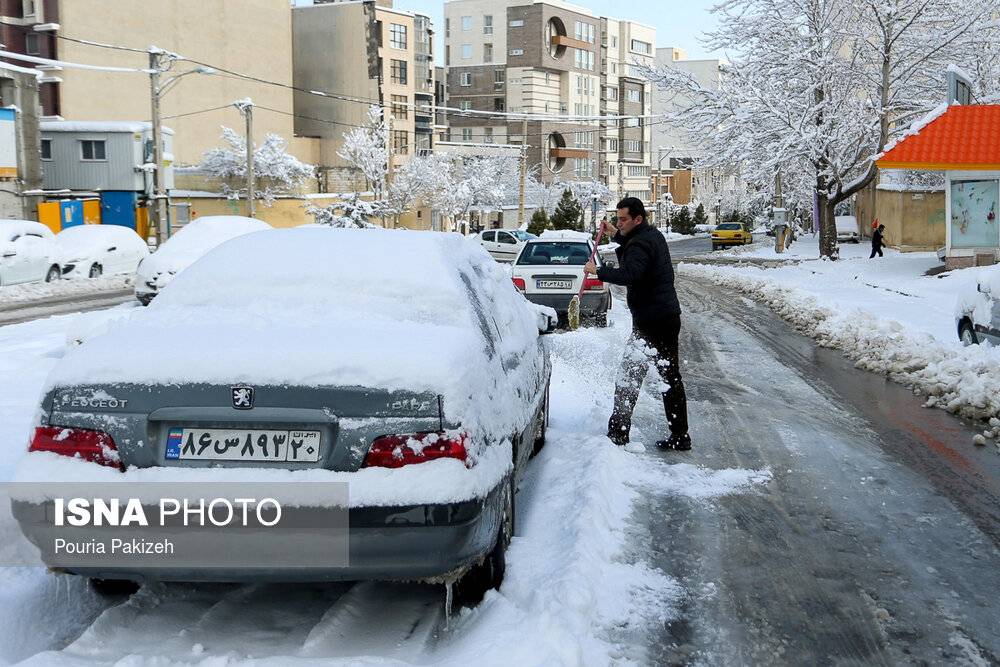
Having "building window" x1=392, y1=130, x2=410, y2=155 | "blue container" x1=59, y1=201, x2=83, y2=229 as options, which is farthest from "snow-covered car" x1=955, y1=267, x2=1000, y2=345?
"building window" x1=392, y1=130, x2=410, y2=155

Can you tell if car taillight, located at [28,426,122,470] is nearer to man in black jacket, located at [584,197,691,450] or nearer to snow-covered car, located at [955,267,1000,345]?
man in black jacket, located at [584,197,691,450]

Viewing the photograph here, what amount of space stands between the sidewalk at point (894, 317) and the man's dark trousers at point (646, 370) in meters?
2.72

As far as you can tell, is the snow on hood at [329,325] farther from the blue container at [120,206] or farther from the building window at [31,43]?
the building window at [31,43]

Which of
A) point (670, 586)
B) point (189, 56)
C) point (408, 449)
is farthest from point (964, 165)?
point (189, 56)

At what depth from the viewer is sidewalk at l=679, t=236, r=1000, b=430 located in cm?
1007

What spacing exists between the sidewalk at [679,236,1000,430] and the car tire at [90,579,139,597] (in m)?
6.80

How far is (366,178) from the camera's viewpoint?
79875 mm

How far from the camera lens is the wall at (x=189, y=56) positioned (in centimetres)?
6141

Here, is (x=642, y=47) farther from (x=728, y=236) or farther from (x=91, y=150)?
(x=91, y=150)

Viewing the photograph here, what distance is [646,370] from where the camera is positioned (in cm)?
793

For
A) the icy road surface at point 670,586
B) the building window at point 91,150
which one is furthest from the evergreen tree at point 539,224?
the icy road surface at point 670,586

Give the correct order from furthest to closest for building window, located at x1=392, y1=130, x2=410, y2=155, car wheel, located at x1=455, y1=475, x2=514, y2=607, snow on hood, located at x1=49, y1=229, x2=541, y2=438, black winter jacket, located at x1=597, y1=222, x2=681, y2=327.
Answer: building window, located at x1=392, y1=130, x2=410, y2=155 < black winter jacket, located at x1=597, y1=222, x2=681, y2=327 < car wheel, located at x1=455, y1=475, x2=514, y2=607 < snow on hood, located at x1=49, y1=229, x2=541, y2=438

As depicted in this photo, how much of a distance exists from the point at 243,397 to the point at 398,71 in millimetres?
85340

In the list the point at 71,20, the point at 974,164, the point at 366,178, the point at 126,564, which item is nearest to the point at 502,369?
the point at 126,564
